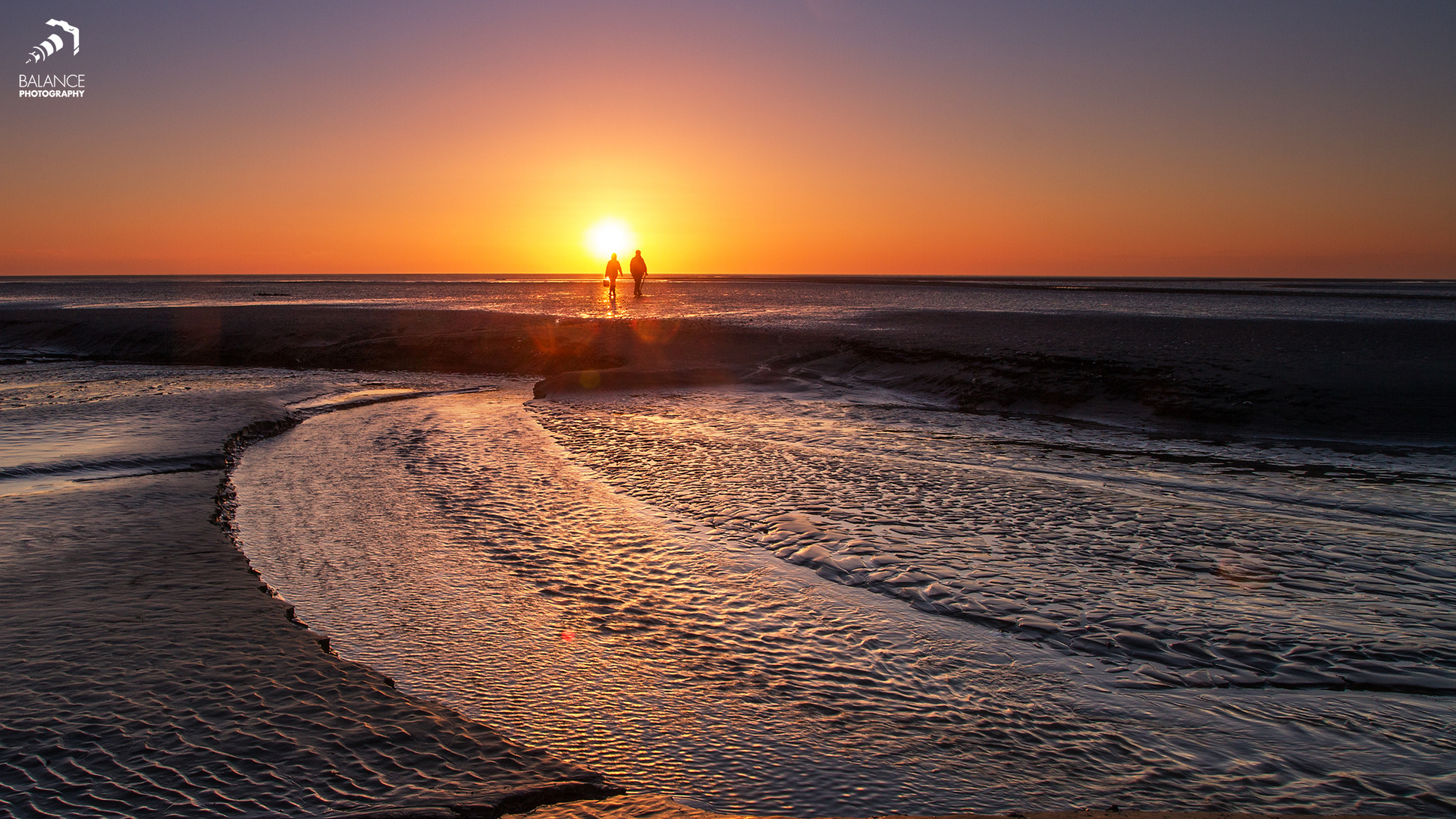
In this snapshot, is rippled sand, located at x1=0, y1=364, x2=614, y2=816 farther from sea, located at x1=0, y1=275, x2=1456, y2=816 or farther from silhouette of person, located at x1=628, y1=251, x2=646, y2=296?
silhouette of person, located at x1=628, y1=251, x2=646, y2=296

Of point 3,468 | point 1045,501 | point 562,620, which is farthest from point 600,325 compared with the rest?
point 562,620

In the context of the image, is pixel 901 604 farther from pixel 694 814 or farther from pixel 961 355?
pixel 961 355

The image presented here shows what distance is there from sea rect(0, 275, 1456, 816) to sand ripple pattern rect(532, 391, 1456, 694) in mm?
35

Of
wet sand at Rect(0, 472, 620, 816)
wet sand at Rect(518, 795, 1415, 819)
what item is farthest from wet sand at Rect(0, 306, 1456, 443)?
wet sand at Rect(0, 472, 620, 816)

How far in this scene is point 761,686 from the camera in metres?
4.17

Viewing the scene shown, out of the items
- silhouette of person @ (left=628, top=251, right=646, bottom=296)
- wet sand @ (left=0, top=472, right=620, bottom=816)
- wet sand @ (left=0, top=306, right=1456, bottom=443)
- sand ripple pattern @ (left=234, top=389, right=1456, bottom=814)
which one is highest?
silhouette of person @ (left=628, top=251, right=646, bottom=296)

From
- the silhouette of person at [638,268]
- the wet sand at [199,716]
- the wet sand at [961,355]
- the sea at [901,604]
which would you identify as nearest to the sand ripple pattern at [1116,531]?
the sea at [901,604]

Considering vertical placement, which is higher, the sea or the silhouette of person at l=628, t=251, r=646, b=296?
the silhouette of person at l=628, t=251, r=646, b=296

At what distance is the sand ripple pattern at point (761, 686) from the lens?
3299 mm

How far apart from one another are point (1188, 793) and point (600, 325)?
23868 mm

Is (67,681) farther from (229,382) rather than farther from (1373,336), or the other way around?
(1373,336)

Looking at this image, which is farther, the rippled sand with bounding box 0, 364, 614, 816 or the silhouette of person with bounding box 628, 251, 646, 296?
the silhouette of person with bounding box 628, 251, 646, 296

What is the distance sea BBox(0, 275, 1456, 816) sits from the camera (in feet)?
11.3

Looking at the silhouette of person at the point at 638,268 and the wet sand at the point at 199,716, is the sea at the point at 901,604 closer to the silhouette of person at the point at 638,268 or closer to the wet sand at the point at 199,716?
the wet sand at the point at 199,716
